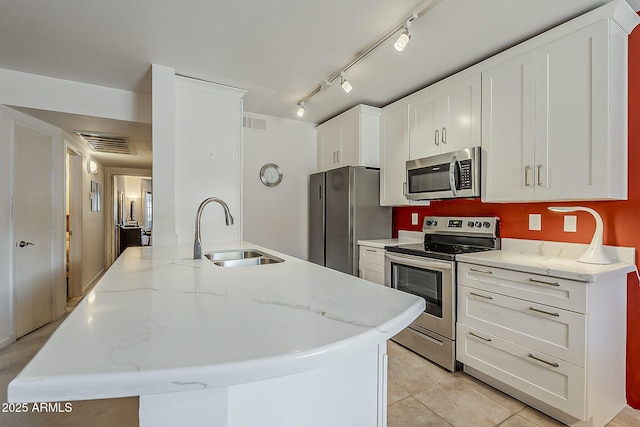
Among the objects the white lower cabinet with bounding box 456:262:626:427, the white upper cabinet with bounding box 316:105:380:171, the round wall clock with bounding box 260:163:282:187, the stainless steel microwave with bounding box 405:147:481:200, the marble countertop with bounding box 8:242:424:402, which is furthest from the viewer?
the round wall clock with bounding box 260:163:282:187

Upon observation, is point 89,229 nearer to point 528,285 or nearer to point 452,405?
point 452,405

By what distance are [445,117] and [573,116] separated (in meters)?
0.93

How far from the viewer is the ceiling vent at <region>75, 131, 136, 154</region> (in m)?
3.51

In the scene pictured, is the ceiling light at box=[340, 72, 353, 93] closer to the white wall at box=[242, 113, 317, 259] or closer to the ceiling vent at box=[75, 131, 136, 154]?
the white wall at box=[242, 113, 317, 259]

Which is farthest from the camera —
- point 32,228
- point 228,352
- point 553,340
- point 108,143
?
point 108,143

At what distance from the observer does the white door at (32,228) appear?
Answer: 279 cm

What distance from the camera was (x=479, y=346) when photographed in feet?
6.73

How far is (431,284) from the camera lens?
2.38 meters

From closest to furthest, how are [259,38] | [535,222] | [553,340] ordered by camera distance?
[553,340], [259,38], [535,222]

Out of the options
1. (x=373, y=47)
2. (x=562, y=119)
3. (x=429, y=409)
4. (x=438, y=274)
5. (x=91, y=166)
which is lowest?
(x=429, y=409)

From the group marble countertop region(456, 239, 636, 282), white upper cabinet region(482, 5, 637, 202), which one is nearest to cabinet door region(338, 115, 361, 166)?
white upper cabinet region(482, 5, 637, 202)

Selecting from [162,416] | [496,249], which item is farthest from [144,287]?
[496,249]

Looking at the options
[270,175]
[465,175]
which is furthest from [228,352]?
[270,175]

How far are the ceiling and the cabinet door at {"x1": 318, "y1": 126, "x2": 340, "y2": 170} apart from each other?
0.86m
